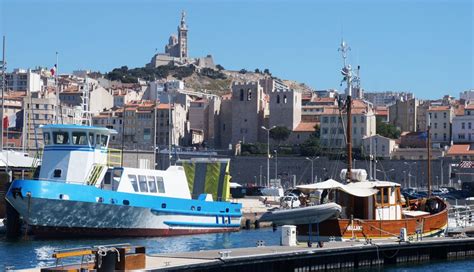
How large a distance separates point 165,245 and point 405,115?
9936 cm

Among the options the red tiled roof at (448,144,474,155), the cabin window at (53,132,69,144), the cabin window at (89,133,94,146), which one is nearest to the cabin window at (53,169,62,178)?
the cabin window at (53,132,69,144)

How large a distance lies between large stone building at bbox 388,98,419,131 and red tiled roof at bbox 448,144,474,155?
2261cm

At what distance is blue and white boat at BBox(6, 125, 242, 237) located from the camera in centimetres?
3725

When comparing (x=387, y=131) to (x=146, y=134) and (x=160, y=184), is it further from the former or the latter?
(x=160, y=184)

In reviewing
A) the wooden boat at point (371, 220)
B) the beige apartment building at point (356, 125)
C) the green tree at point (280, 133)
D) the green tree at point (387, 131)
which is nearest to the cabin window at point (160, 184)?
the wooden boat at point (371, 220)

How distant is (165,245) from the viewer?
36.3 m

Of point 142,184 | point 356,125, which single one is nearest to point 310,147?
point 356,125

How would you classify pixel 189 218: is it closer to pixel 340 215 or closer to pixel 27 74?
pixel 340 215

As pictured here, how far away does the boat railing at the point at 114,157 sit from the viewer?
41.7 m

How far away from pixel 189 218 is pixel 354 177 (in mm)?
11830

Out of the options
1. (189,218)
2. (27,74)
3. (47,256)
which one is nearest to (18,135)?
(27,74)

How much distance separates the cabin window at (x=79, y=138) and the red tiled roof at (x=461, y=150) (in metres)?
69.4

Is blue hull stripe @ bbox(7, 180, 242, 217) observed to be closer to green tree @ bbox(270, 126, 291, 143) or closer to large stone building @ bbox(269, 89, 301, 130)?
green tree @ bbox(270, 126, 291, 143)

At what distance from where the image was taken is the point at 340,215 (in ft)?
98.9
